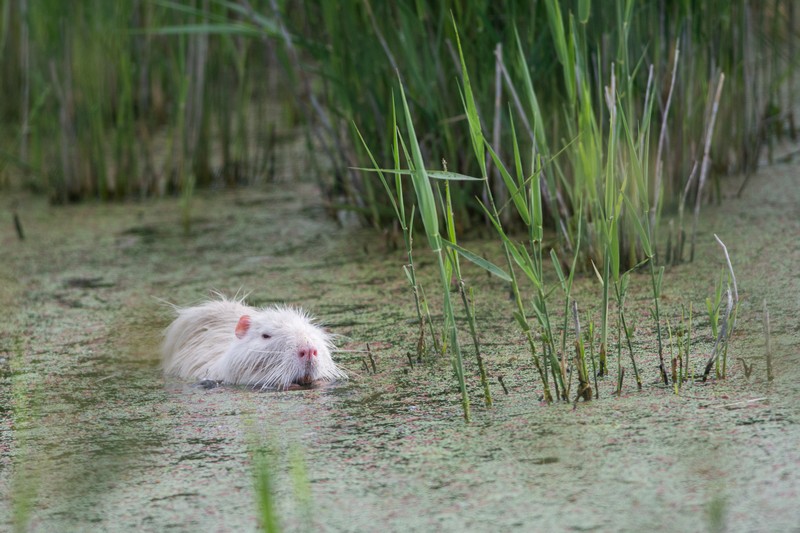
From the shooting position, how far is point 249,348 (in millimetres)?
2436

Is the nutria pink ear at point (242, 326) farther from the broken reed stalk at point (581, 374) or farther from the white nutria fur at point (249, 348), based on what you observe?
the broken reed stalk at point (581, 374)

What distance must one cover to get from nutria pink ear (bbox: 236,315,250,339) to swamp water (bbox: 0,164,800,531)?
0.55ft

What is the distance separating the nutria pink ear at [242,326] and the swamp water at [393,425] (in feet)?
0.55

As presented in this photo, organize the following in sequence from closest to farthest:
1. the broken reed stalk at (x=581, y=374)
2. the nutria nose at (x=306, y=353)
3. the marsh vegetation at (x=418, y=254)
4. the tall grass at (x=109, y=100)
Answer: the marsh vegetation at (x=418, y=254), the broken reed stalk at (x=581, y=374), the nutria nose at (x=306, y=353), the tall grass at (x=109, y=100)

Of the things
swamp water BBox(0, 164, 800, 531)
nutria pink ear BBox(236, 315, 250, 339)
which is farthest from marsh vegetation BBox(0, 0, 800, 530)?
nutria pink ear BBox(236, 315, 250, 339)

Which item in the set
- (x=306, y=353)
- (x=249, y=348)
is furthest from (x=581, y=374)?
(x=249, y=348)

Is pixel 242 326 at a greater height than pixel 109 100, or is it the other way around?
pixel 109 100

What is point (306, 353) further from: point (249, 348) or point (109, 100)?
point (109, 100)

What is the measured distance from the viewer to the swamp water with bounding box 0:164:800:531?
1.56 m

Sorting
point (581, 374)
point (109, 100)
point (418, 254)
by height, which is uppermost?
point (109, 100)

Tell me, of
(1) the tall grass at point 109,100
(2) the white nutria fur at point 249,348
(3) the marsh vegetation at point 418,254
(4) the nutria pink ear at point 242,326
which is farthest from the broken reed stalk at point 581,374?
(1) the tall grass at point 109,100

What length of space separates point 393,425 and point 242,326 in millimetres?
684

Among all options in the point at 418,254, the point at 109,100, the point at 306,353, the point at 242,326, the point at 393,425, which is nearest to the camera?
the point at 393,425

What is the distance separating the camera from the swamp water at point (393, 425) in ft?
5.13
